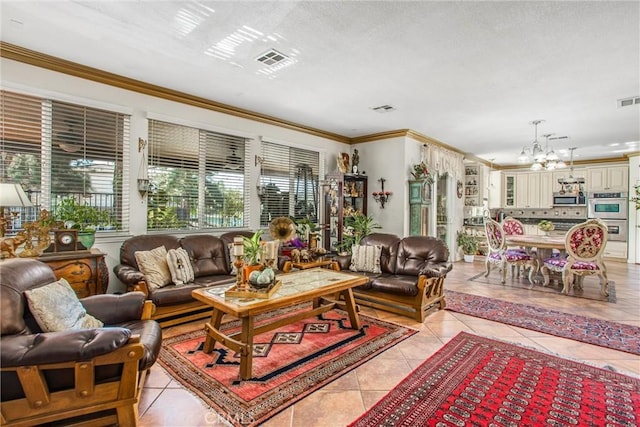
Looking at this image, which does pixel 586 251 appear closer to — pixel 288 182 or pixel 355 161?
pixel 355 161

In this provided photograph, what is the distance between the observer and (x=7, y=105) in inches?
123

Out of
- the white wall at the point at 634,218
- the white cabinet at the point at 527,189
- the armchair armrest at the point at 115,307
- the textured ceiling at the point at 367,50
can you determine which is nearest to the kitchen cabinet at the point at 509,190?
the white cabinet at the point at 527,189

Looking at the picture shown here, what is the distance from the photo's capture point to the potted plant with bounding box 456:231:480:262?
781 centimetres

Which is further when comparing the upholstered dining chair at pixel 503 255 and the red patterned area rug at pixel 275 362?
the upholstered dining chair at pixel 503 255

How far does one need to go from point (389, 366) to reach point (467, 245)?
19.9 ft

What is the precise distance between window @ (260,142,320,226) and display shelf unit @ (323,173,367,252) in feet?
0.96

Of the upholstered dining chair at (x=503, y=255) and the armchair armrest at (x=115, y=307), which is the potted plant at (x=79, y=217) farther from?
the upholstered dining chair at (x=503, y=255)

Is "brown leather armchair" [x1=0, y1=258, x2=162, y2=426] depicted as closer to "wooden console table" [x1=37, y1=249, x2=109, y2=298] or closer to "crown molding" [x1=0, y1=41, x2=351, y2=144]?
"wooden console table" [x1=37, y1=249, x2=109, y2=298]

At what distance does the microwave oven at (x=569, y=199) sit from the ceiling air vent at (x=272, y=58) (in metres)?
9.35

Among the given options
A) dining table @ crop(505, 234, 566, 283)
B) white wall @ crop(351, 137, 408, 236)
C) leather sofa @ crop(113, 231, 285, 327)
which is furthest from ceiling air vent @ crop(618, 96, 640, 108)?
leather sofa @ crop(113, 231, 285, 327)

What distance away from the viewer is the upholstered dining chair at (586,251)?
475 cm

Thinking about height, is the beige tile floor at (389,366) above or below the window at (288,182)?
below

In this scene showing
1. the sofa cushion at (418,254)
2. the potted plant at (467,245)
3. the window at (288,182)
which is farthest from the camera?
the potted plant at (467,245)

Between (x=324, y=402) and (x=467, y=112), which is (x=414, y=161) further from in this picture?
(x=324, y=402)
